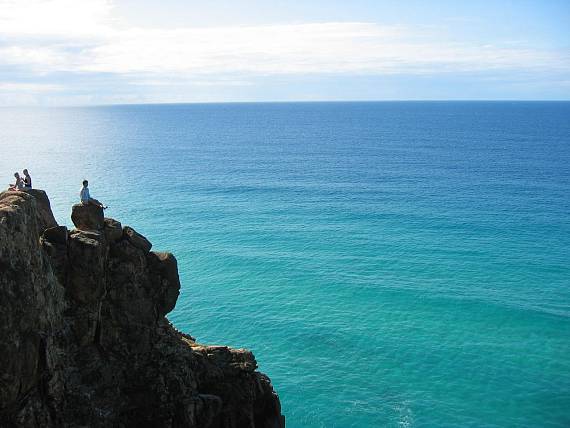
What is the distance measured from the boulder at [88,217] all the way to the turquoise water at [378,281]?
2472cm

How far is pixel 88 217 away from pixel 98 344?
6.87 meters

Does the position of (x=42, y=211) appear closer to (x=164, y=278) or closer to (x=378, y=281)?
(x=164, y=278)

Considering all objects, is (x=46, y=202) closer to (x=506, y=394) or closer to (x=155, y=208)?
(x=506, y=394)

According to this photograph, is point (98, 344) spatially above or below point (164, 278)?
below

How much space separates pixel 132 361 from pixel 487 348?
4006 centimetres

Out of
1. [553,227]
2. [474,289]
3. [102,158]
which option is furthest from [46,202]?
[102,158]

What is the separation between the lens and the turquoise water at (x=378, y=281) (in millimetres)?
48281

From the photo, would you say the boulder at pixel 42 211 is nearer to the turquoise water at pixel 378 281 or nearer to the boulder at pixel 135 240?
the boulder at pixel 135 240

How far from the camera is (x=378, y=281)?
7144cm

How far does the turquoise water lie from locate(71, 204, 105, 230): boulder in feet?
81.1

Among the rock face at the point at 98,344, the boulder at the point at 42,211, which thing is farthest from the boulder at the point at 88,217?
the boulder at the point at 42,211

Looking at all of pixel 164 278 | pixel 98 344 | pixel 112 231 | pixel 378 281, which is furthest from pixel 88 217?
pixel 378 281

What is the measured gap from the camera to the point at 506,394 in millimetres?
48156

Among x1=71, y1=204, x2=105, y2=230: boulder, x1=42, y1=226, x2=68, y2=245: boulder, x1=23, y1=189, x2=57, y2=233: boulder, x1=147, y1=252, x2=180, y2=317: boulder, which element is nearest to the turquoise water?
x1=147, y1=252, x2=180, y2=317: boulder
